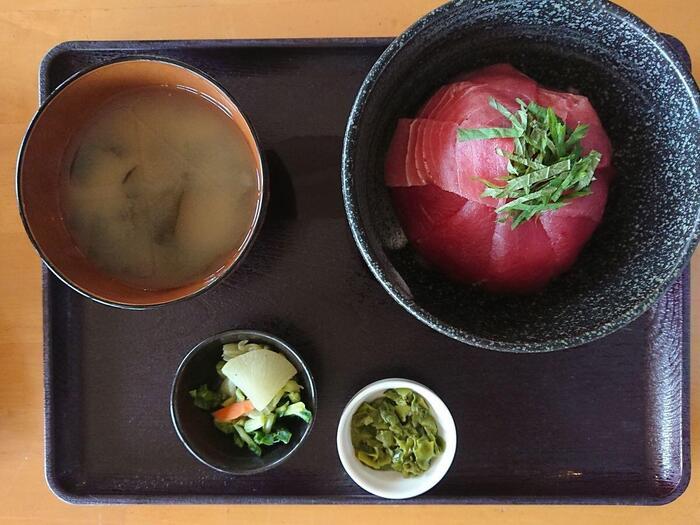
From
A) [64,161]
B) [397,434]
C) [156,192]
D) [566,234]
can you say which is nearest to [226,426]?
[397,434]

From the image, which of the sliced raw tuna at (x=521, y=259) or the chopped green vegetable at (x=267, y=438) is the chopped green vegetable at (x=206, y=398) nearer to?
the chopped green vegetable at (x=267, y=438)

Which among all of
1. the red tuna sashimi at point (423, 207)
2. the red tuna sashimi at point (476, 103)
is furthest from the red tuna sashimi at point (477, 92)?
the red tuna sashimi at point (423, 207)

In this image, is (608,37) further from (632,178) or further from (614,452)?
(614,452)

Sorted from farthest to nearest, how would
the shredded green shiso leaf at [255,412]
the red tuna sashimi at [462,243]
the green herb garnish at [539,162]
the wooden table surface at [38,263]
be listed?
1. the wooden table surface at [38,263]
2. the shredded green shiso leaf at [255,412]
3. the red tuna sashimi at [462,243]
4. the green herb garnish at [539,162]

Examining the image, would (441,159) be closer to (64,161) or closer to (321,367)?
(321,367)

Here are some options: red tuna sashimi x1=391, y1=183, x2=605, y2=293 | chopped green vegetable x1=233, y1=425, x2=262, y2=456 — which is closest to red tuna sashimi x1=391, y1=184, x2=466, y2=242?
red tuna sashimi x1=391, y1=183, x2=605, y2=293
